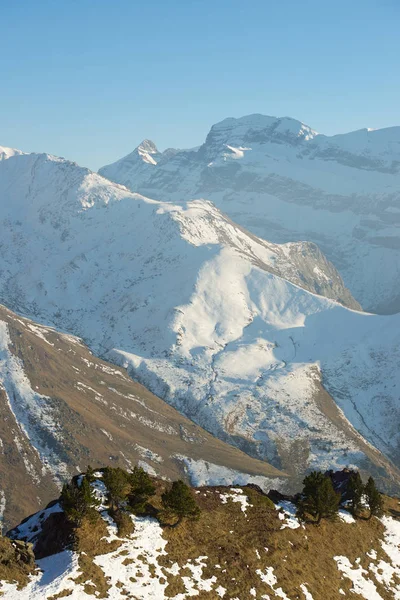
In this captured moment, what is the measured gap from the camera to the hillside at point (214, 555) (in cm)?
5603

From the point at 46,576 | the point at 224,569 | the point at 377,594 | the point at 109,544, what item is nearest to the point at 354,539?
the point at 377,594

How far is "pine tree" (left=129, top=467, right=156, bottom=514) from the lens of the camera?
6812 cm

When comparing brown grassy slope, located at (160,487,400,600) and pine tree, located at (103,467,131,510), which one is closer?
brown grassy slope, located at (160,487,400,600)

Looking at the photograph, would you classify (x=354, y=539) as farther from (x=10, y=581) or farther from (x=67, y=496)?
(x=10, y=581)

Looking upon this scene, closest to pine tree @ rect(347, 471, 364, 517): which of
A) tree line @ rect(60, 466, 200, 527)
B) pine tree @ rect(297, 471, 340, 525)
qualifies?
pine tree @ rect(297, 471, 340, 525)

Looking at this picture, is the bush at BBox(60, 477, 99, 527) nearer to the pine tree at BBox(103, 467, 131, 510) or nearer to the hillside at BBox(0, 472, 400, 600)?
the hillside at BBox(0, 472, 400, 600)

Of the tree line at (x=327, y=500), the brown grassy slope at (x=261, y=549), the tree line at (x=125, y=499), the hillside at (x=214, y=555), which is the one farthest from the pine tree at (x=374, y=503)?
the tree line at (x=125, y=499)

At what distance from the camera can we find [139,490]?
71062mm

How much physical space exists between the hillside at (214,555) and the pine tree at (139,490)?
1.25m

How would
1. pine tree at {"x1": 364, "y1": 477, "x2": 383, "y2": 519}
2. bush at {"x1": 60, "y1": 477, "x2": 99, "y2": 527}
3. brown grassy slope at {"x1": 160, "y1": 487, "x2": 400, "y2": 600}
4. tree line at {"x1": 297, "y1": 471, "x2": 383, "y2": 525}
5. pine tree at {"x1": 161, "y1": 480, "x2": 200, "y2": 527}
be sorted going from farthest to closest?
pine tree at {"x1": 364, "y1": 477, "x2": 383, "y2": 519}, tree line at {"x1": 297, "y1": 471, "x2": 383, "y2": 525}, pine tree at {"x1": 161, "y1": 480, "x2": 200, "y2": 527}, brown grassy slope at {"x1": 160, "y1": 487, "x2": 400, "y2": 600}, bush at {"x1": 60, "y1": 477, "x2": 99, "y2": 527}

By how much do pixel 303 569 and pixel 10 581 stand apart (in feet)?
109

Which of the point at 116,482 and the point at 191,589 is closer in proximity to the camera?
the point at 191,589

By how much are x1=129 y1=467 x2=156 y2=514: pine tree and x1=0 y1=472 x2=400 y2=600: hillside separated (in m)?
1.25

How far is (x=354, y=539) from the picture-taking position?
259ft
